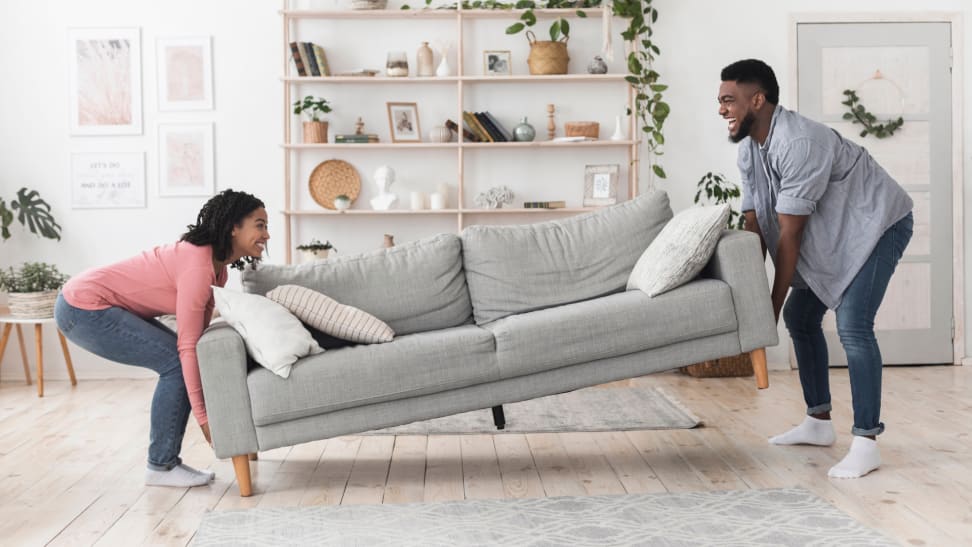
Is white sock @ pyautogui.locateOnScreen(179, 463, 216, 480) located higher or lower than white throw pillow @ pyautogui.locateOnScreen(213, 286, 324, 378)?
lower

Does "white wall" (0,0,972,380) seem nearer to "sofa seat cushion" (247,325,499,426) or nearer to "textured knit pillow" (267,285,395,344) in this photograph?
"textured knit pillow" (267,285,395,344)

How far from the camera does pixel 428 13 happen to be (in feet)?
18.1

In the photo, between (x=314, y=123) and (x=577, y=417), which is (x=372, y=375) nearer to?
(x=577, y=417)

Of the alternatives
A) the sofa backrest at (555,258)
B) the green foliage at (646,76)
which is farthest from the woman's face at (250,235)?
the green foliage at (646,76)

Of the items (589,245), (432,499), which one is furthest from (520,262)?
(432,499)

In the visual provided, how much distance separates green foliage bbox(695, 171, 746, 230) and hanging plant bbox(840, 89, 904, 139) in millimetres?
773

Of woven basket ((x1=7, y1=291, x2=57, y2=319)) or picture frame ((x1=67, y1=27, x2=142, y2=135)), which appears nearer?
woven basket ((x1=7, y1=291, x2=57, y2=319))

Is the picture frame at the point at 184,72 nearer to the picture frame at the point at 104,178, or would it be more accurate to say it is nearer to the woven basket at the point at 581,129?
the picture frame at the point at 104,178

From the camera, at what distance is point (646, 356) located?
3.21m

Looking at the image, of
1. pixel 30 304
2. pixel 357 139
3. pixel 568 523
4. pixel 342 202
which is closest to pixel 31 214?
pixel 30 304

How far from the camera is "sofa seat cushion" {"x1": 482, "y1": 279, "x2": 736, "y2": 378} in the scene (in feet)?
10.4

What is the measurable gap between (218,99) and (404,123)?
3.56 ft

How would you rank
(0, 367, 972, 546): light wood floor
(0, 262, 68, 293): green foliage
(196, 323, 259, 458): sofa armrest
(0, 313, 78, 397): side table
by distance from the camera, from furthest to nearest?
(0, 262, 68, 293): green foliage, (0, 313, 78, 397): side table, (196, 323, 259, 458): sofa armrest, (0, 367, 972, 546): light wood floor

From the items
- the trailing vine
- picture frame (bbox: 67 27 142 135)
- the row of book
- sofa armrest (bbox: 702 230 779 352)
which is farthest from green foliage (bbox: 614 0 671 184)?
picture frame (bbox: 67 27 142 135)
